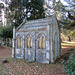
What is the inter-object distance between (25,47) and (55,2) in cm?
1838

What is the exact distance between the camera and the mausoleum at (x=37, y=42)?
359 inches

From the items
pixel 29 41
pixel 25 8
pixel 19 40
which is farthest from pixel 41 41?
pixel 25 8

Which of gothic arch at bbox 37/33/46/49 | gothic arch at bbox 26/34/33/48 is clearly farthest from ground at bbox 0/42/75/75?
gothic arch at bbox 26/34/33/48

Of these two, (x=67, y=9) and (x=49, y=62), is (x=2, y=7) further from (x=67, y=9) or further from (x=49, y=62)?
(x=49, y=62)

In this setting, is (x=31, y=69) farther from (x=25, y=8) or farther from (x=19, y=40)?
(x=25, y=8)

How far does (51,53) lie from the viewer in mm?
9125

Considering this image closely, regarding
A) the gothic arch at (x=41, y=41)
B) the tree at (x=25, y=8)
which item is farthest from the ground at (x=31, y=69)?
the tree at (x=25, y=8)

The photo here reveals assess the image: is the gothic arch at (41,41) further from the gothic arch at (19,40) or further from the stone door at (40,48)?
the gothic arch at (19,40)

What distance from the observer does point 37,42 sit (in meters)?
9.91

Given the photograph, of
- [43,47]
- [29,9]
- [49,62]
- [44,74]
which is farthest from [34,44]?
[29,9]

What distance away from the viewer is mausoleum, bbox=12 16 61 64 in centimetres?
912

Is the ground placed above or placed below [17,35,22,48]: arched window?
below

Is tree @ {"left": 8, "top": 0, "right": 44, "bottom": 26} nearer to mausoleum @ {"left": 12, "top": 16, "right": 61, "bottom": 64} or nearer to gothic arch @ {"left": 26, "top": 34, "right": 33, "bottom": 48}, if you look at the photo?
mausoleum @ {"left": 12, "top": 16, "right": 61, "bottom": 64}

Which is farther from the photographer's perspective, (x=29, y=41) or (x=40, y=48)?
(x=29, y=41)
